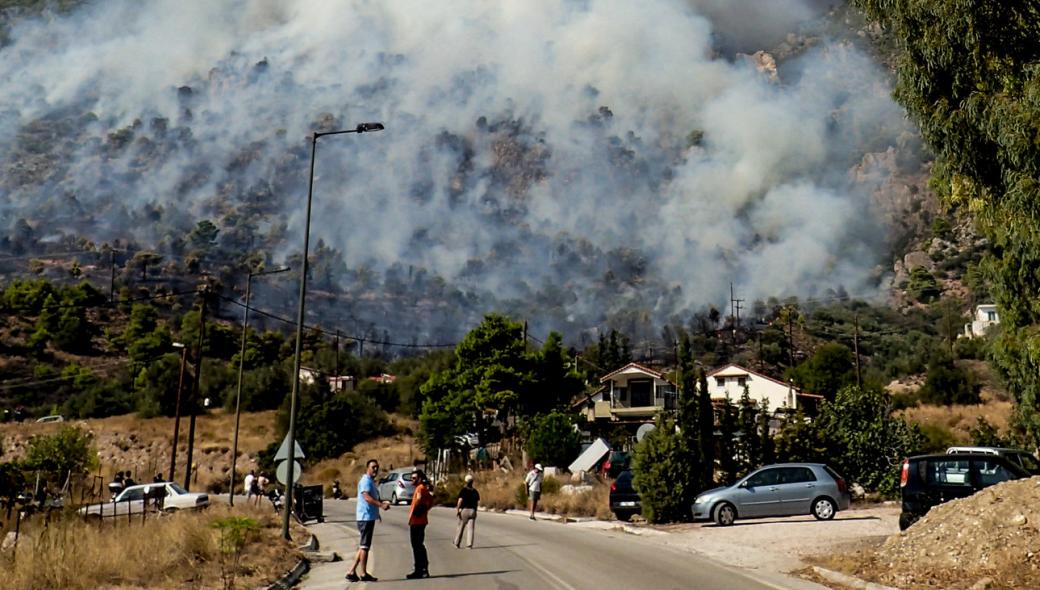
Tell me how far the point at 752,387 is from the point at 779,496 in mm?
53462

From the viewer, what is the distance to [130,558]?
13.9 meters

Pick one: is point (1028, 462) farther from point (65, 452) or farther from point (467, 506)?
point (65, 452)

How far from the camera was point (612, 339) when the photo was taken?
124 meters

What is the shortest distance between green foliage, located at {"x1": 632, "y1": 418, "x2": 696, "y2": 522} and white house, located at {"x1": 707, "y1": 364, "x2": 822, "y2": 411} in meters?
44.9

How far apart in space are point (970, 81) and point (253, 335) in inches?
5208

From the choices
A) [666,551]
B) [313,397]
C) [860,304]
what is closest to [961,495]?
[666,551]

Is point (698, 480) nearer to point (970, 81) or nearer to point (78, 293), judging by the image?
point (970, 81)

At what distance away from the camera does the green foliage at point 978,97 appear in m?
12.5

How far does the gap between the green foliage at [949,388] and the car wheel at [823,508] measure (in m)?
54.4

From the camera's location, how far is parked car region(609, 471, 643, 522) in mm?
29094

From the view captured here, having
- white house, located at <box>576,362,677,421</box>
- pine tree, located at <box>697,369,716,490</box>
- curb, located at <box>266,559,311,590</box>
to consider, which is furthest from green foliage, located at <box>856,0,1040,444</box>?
white house, located at <box>576,362,677,421</box>

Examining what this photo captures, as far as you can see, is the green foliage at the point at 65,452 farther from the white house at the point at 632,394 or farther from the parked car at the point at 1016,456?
the white house at the point at 632,394

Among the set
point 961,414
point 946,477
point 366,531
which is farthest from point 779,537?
point 961,414

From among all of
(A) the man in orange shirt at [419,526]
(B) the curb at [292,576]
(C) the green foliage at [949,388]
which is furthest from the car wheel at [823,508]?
(C) the green foliage at [949,388]
